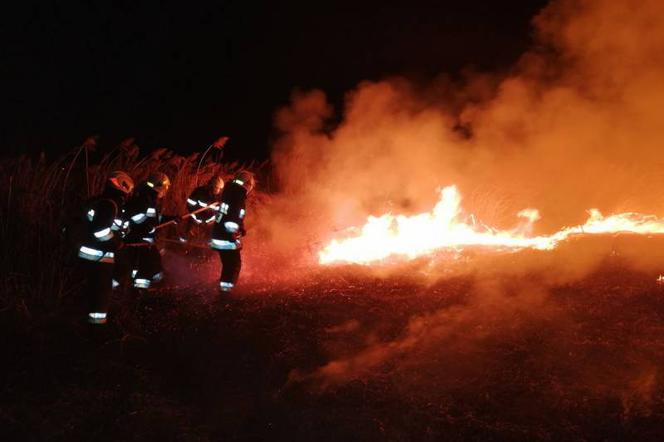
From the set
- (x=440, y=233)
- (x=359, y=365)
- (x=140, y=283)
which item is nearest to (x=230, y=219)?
(x=140, y=283)

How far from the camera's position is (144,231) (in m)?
7.47

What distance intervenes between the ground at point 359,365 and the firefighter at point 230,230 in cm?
37

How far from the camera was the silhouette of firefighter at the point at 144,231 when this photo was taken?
7.37m

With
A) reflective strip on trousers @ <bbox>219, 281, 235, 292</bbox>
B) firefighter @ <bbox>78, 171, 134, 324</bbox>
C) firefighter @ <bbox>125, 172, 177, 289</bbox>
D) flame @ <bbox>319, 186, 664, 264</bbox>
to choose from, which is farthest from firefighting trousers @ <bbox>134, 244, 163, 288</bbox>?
flame @ <bbox>319, 186, 664, 264</bbox>

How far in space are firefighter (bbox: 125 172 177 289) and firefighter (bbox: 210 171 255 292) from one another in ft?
2.75

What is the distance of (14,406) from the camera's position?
467 centimetres

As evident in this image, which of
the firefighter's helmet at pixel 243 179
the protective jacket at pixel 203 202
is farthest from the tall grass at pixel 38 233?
the firefighter's helmet at pixel 243 179

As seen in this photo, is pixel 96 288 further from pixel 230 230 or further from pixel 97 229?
pixel 230 230

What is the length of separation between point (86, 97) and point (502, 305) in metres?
25.7

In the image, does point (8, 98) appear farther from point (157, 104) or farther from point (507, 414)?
point (507, 414)

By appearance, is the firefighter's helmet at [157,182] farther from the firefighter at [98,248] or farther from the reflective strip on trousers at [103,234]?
the reflective strip on trousers at [103,234]

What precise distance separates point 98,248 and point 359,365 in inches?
123

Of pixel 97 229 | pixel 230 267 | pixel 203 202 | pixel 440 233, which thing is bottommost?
pixel 230 267

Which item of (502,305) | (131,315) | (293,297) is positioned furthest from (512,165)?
(131,315)
